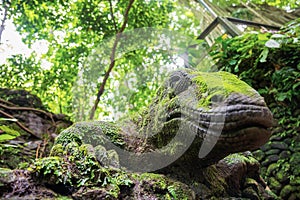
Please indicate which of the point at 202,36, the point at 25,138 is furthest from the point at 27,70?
the point at 202,36

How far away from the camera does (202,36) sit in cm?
482

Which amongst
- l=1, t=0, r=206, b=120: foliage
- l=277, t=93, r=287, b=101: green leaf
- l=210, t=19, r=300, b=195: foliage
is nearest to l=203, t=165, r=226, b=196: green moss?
l=210, t=19, r=300, b=195: foliage

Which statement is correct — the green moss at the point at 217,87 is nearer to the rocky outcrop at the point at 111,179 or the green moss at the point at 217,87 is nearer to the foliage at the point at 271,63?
the rocky outcrop at the point at 111,179

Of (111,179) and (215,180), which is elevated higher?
(111,179)

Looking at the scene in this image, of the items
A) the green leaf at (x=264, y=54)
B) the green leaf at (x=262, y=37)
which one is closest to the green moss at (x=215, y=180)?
the green leaf at (x=264, y=54)

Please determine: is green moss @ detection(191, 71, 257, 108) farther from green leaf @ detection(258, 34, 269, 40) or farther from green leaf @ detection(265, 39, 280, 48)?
green leaf @ detection(258, 34, 269, 40)

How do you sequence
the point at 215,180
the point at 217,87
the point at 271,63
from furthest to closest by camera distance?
the point at 271,63, the point at 215,180, the point at 217,87

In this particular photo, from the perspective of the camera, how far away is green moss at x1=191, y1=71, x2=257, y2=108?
1283mm

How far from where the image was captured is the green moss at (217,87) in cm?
128

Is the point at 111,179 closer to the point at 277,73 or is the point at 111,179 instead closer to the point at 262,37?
the point at 277,73

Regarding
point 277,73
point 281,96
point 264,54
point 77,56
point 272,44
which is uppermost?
point 77,56

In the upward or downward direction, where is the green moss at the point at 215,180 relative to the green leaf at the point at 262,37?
downward

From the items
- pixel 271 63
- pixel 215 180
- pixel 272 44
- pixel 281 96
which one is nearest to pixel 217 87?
pixel 215 180

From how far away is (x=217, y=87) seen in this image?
1.34 m
